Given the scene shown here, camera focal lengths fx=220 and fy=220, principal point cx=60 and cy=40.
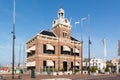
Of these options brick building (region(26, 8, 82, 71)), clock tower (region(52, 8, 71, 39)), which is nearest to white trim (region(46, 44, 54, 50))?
brick building (region(26, 8, 82, 71))

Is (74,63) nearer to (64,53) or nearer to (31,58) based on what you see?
(64,53)

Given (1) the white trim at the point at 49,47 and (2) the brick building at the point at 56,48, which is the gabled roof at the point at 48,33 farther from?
(1) the white trim at the point at 49,47

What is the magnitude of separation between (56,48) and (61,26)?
7.17m


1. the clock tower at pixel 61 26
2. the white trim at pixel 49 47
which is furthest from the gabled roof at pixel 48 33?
the white trim at pixel 49 47

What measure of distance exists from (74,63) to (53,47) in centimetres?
839

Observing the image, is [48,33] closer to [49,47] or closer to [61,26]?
[61,26]

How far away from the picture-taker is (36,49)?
63.5m

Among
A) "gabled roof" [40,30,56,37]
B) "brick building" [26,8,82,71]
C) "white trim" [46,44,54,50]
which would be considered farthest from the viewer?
"gabled roof" [40,30,56,37]

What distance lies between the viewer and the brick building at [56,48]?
63269mm

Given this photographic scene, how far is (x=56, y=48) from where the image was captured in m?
67.9

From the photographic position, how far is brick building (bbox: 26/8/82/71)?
63269 mm

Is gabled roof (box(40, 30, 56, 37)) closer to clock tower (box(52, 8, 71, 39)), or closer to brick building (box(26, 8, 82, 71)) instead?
brick building (box(26, 8, 82, 71))

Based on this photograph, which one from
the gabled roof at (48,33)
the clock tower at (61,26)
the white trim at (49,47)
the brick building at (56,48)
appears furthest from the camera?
the clock tower at (61,26)

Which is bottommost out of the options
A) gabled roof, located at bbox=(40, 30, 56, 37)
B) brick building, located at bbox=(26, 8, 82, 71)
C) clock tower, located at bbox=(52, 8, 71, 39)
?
brick building, located at bbox=(26, 8, 82, 71)
